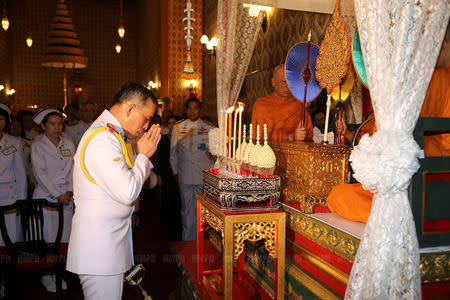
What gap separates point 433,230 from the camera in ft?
5.60

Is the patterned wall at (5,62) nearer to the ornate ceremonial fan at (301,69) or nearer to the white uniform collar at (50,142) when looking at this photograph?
the white uniform collar at (50,142)

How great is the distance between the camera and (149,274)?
12.9 ft

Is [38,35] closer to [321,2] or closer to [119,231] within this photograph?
[321,2]

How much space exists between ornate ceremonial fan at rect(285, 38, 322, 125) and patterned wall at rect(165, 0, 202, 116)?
717 centimetres

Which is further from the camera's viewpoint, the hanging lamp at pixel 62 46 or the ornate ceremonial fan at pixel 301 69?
the hanging lamp at pixel 62 46

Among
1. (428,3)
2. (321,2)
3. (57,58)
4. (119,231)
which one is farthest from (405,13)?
(57,58)

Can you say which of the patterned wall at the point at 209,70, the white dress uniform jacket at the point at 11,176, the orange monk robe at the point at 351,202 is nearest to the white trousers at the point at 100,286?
the orange monk robe at the point at 351,202

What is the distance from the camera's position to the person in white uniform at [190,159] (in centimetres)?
486

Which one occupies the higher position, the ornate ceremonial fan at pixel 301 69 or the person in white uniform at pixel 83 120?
the ornate ceremonial fan at pixel 301 69

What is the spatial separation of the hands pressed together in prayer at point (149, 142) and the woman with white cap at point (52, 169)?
2083 millimetres

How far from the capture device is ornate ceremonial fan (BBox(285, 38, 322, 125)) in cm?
302

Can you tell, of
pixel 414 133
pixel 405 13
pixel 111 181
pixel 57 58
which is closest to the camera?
pixel 405 13

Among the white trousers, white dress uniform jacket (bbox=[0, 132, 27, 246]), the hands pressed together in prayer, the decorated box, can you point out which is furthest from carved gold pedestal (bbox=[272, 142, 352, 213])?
white dress uniform jacket (bbox=[0, 132, 27, 246])

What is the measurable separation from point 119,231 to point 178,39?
8947 millimetres
